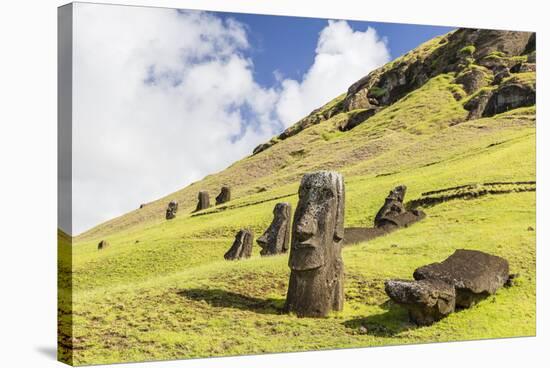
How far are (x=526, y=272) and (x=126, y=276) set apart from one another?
13.1 metres

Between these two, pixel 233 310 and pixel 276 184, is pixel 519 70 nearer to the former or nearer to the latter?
pixel 276 184

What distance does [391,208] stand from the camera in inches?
1326

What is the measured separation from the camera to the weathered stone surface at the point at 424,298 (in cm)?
1945

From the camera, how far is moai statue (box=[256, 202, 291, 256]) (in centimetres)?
2669

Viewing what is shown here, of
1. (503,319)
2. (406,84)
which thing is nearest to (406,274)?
(503,319)

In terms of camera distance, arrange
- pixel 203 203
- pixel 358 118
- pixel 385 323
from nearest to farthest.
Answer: pixel 385 323
pixel 203 203
pixel 358 118

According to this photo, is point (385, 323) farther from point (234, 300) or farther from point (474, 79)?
point (474, 79)

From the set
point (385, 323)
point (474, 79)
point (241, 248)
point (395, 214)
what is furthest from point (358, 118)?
point (385, 323)

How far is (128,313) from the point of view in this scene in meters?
19.2

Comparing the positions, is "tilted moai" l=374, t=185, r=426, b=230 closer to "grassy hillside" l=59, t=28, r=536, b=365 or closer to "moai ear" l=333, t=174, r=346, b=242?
"grassy hillside" l=59, t=28, r=536, b=365

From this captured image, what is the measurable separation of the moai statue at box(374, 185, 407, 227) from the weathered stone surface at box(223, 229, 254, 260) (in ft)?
22.3

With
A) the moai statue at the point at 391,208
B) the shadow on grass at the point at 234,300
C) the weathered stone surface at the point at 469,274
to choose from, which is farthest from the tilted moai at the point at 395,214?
the shadow on grass at the point at 234,300

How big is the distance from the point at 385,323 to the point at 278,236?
23.2ft

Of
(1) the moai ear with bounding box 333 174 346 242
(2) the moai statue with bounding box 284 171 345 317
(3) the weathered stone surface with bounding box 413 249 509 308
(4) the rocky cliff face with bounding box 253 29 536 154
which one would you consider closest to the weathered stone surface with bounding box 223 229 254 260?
(2) the moai statue with bounding box 284 171 345 317
